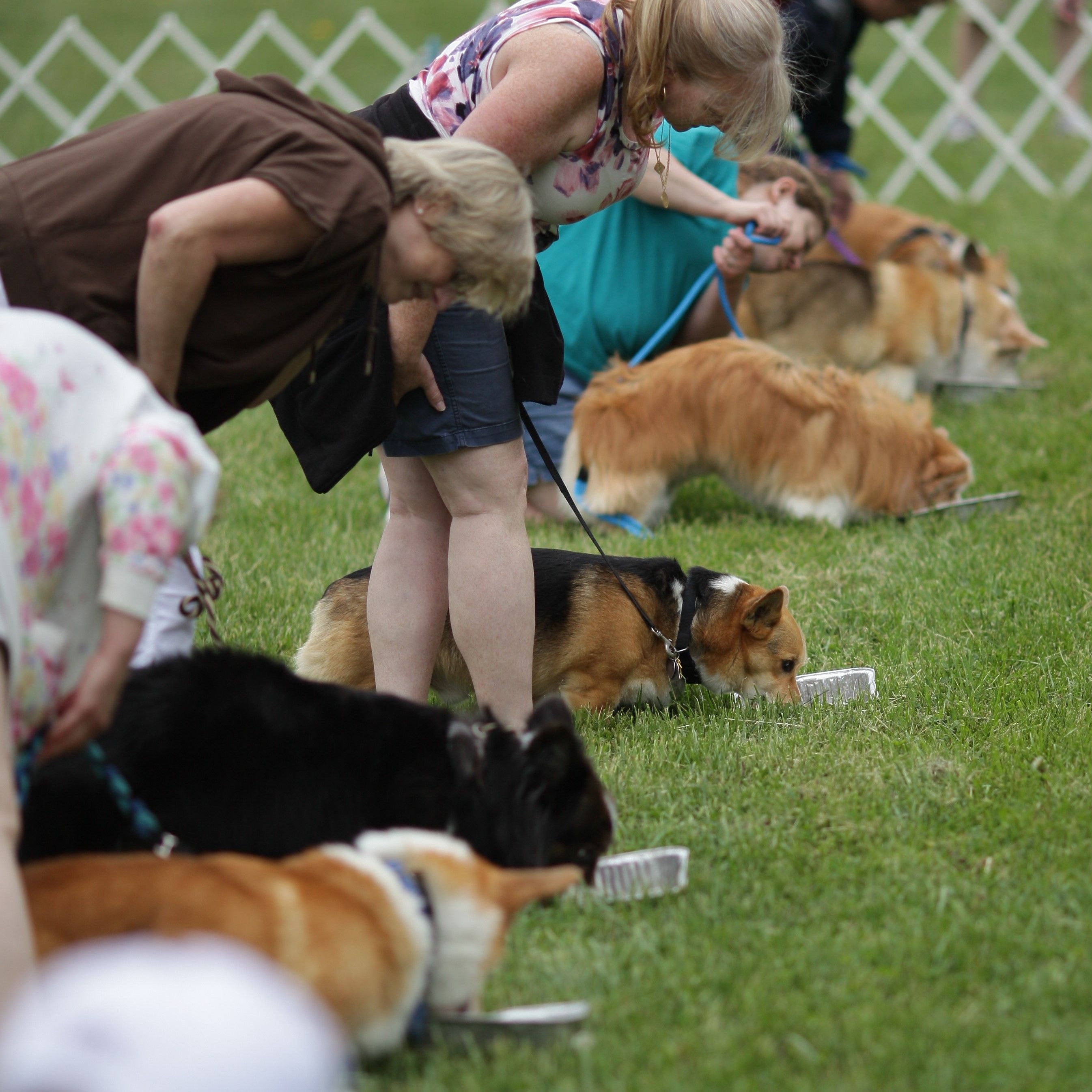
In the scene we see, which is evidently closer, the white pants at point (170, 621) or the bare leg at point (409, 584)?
the white pants at point (170, 621)

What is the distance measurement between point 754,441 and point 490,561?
2.30 metres

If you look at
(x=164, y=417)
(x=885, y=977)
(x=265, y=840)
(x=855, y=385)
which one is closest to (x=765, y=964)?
(x=885, y=977)

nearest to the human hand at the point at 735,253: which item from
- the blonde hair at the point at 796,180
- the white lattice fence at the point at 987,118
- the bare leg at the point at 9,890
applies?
the blonde hair at the point at 796,180

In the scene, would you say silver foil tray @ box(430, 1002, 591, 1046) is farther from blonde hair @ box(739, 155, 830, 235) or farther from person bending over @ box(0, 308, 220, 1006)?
blonde hair @ box(739, 155, 830, 235)

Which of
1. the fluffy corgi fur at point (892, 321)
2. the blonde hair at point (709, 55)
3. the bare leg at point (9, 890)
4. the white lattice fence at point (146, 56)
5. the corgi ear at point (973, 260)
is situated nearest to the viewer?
the bare leg at point (9, 890)

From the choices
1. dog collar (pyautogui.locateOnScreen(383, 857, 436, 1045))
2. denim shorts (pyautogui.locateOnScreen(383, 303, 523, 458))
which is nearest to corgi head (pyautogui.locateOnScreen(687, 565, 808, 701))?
denim shorts (pyautogui.locateOnScreen(383, 303, 523, 458))

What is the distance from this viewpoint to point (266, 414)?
636 cm

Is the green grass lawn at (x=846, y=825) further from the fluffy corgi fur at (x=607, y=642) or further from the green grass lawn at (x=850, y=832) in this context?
the fluffy corgi fur at (x=607, y=642)

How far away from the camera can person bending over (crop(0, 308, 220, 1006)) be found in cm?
160

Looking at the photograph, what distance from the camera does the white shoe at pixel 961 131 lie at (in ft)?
38.7

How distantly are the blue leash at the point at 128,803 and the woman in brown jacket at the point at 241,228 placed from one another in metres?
0.61

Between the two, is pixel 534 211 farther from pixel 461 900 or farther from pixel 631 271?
pixel 631 271

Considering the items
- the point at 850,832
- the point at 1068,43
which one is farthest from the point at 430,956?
the point at 1068,43

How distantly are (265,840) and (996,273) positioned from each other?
6244 millimetres
